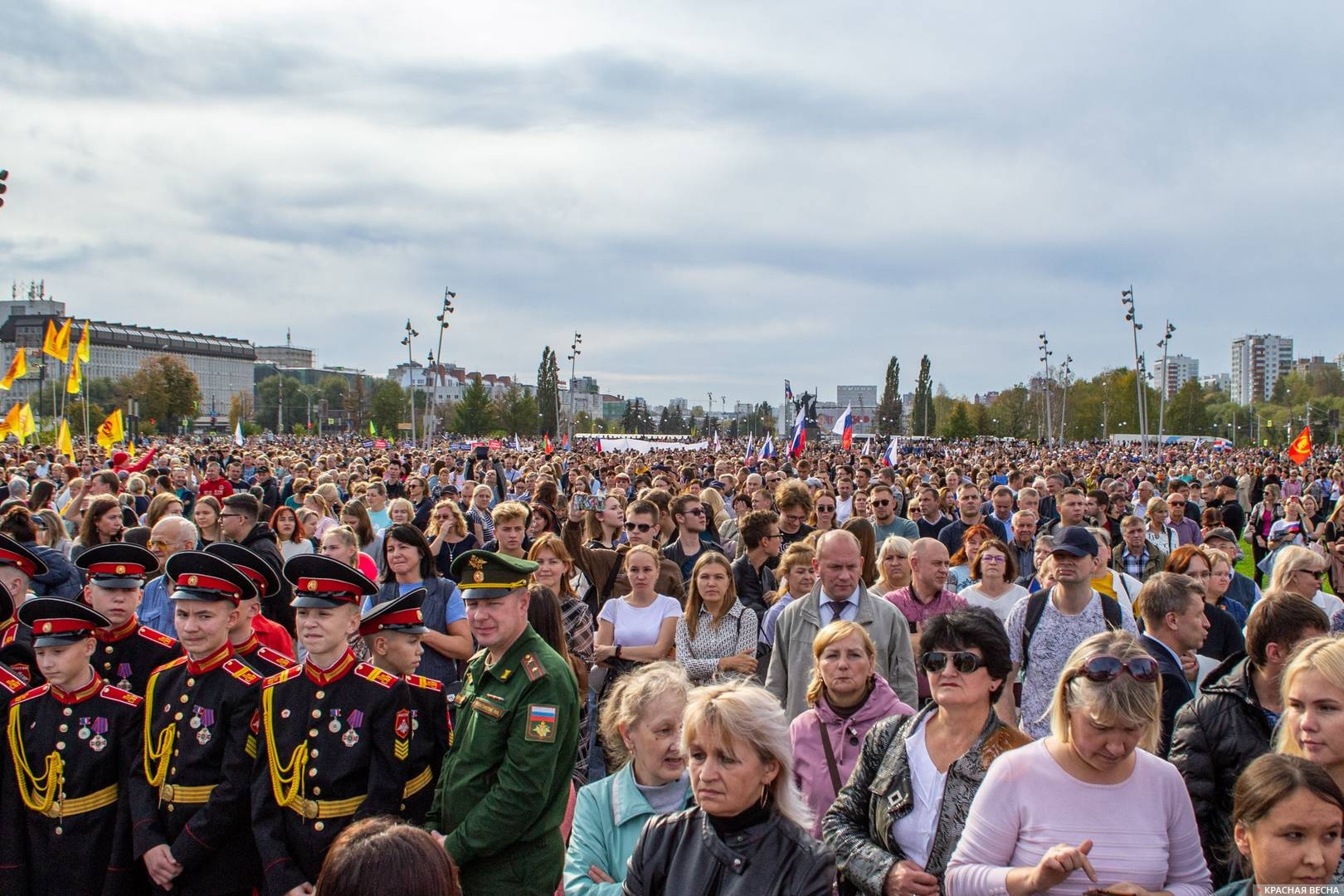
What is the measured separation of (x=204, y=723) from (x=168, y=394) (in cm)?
9507

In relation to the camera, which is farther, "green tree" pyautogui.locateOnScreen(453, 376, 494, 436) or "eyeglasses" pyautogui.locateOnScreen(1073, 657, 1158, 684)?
"green tree" pyautogui.locateOnScreen(453, 376, 494, 436)

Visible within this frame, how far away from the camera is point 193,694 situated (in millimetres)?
4410

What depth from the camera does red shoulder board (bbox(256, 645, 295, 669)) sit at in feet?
16.1

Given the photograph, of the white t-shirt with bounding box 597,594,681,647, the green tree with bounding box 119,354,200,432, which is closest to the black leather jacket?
the white t-shirt with bounding box 597,594,681,647

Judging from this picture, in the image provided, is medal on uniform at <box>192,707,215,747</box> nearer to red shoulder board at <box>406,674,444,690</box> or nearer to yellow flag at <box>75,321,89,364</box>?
red shoulder board at <box>406,674,444,690</box>

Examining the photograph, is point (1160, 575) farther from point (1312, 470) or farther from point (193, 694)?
point (1312, 470)

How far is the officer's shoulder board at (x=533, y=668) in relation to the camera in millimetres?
4082

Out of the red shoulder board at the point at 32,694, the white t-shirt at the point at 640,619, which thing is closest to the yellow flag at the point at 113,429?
the white t-shirt at the point at 640,619

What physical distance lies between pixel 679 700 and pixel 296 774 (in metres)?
1.68

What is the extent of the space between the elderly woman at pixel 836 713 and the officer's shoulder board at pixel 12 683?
3.70m

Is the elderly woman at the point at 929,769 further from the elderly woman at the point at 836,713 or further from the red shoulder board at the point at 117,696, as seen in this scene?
the red shoulder board at the point at 117,696

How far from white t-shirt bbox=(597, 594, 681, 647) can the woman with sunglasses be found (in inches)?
153

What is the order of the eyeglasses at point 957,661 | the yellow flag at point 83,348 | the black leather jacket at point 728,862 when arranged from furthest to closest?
the yellow flag at point 83,348
the eyeglasses at point 957,661
the black leather jacket at point 728,862

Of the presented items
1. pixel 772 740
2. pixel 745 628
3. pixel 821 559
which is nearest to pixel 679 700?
pixel 772 740
